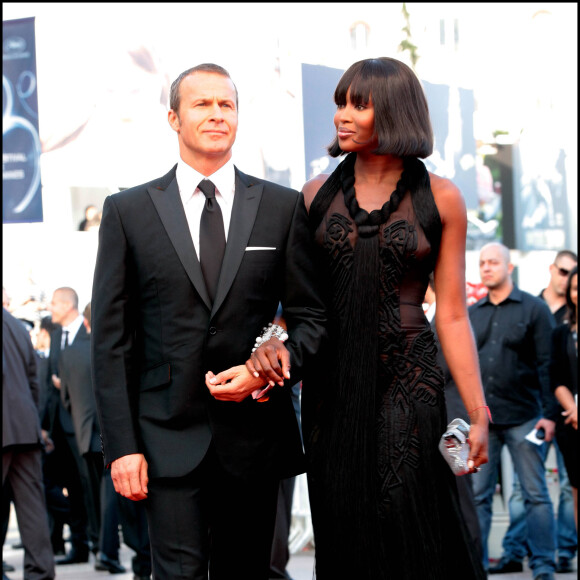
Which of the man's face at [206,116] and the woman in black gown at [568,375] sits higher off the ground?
the man's face at [206,116]

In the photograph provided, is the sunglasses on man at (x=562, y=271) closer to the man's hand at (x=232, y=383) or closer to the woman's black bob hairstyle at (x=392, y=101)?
the woman's black bob hairstyle at (x=392, y=101)

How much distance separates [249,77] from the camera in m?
8.09

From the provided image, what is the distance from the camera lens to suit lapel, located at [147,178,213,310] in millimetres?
3598

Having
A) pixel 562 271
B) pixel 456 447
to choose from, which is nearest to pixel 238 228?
pixel 456 447

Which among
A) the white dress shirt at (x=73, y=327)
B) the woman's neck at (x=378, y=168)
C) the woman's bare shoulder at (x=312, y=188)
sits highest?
the woman's neck at (x=378, y=168)

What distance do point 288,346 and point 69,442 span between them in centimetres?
718

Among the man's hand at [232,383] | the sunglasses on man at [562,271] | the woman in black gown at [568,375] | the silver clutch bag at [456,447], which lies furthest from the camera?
the sunglasses on man at [562,271]

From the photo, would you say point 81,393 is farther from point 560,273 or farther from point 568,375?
point 560,273

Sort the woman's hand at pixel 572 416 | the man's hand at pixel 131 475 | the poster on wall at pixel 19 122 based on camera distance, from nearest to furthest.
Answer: the man's hand at pixel 131 475 → the poster on wall at pixel 19 122 → the woman's hand at pixel 572 416

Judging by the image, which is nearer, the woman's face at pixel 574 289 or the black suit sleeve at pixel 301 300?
the black suit sleeve at pixel 301 300

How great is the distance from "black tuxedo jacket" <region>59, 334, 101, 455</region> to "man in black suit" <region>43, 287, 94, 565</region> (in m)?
0.08

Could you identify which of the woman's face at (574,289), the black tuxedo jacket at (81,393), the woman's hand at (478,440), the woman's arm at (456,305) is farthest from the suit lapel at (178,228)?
the black tuxedo jacket at (81,393)

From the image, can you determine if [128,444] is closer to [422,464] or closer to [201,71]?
[422,464]

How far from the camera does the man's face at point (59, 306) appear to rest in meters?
10.0
